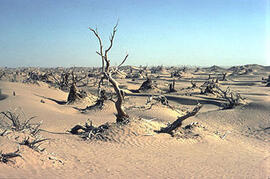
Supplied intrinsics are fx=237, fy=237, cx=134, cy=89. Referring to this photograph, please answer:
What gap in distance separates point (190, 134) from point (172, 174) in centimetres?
421

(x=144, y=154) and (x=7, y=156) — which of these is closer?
(x=7, y=156)

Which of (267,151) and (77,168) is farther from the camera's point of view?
(267,151)

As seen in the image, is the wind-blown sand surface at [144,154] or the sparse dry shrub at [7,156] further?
the wind-blown sand surface at [144,154]

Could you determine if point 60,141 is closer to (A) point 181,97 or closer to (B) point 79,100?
(B) point 79,100

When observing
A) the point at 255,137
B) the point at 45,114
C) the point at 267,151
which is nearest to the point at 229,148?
the point at 267,151

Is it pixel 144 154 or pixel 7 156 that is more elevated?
pixel 7 156

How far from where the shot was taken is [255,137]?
35.7 feet

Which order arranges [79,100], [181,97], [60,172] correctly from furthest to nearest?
[181,97] → [79,100] → [60,172]

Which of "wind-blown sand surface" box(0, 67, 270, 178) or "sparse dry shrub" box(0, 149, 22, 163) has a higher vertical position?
"sparse dry shrub" box(0, 149, 22, 163)

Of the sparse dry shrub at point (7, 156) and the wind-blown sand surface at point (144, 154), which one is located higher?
the sparse dry shrub at point (7, 156)

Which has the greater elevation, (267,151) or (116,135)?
(116,135)

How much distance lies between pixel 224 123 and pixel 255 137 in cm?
260

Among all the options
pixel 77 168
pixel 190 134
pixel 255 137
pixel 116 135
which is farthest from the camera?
pixel 255 137

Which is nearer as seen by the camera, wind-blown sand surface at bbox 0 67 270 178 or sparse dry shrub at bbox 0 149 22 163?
sparse dry shrub at bbox 0 149 22 163
